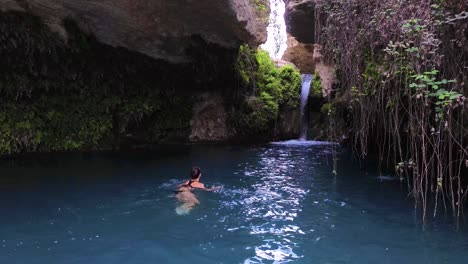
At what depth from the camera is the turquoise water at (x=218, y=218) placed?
4828mm

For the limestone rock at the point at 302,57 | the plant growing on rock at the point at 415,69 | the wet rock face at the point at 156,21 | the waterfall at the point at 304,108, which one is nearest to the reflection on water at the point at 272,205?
the plant growing on rock at the point at 415,69

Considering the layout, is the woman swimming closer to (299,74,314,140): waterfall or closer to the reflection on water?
the reflection on water

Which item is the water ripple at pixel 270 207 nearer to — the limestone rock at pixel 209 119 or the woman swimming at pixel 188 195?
the woman swimming at pixel 188 195

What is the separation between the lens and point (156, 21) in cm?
974

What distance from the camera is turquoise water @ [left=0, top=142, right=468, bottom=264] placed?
4.83 m

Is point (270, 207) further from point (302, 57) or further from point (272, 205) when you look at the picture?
point (302, 57)


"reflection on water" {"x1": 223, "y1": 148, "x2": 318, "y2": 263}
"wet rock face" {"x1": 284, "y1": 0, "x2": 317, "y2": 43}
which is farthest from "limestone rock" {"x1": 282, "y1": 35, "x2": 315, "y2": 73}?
"reflection on water" {"x1": 223, "y1": 148, "x2": 318, "y2": 263}

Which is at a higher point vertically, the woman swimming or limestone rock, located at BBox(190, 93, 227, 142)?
limestone rock, located at BBox(190, 93, 227, 142)

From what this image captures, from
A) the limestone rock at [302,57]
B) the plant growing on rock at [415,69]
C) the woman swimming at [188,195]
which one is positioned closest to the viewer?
the plant growing on rock at [415,69]

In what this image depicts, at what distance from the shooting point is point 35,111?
11.7 m

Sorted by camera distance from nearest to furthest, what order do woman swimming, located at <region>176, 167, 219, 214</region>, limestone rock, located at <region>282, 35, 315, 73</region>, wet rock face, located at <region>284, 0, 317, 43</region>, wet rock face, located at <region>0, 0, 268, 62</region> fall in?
woman swimming, located at <region>176, 167, 219, 214</region>
wet rock face, located at <region>0, 0, 268, 62</region>
wet rock face, located at <region>284, 0, 317, 43</region>
limestone rock, located at <region>282, 35, 315, 73</region>

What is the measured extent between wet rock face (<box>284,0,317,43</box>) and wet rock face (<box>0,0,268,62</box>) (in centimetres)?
116

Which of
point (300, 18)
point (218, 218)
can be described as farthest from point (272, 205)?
point (300, 18)

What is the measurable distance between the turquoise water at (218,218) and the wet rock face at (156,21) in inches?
123
